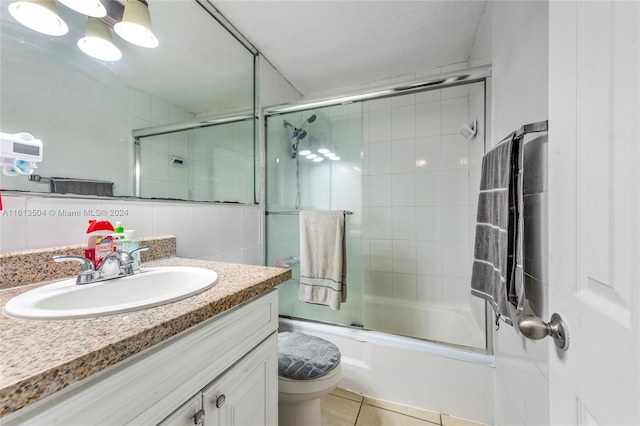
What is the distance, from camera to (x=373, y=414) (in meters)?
1.30

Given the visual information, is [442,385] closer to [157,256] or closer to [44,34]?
[157,256]

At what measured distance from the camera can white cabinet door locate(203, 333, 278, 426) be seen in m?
0.59

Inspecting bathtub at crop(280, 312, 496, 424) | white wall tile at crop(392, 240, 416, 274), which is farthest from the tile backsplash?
white wall tile at crop(392, 240, 416, 274)

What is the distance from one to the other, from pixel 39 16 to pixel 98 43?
0.51ft

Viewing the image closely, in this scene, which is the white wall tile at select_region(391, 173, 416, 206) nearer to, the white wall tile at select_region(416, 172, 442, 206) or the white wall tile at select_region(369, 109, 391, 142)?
the white wall tile at select_region(416, 172, 442, 206)

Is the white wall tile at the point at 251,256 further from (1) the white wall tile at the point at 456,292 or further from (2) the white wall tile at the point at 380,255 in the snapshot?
(1) the white wall tile at the point at 456,292

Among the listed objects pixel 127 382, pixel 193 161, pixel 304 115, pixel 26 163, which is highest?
pixel 304 115

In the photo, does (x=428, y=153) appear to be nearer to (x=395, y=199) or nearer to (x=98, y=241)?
(x=395, y=199)

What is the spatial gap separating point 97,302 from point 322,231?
43.2 inches

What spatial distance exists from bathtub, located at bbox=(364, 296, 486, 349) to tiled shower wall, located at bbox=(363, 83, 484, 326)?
70 mm

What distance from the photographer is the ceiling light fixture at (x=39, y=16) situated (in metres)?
0.71

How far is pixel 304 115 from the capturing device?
5.77 feet

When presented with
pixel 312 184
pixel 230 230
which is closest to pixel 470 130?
pixel 312 184
